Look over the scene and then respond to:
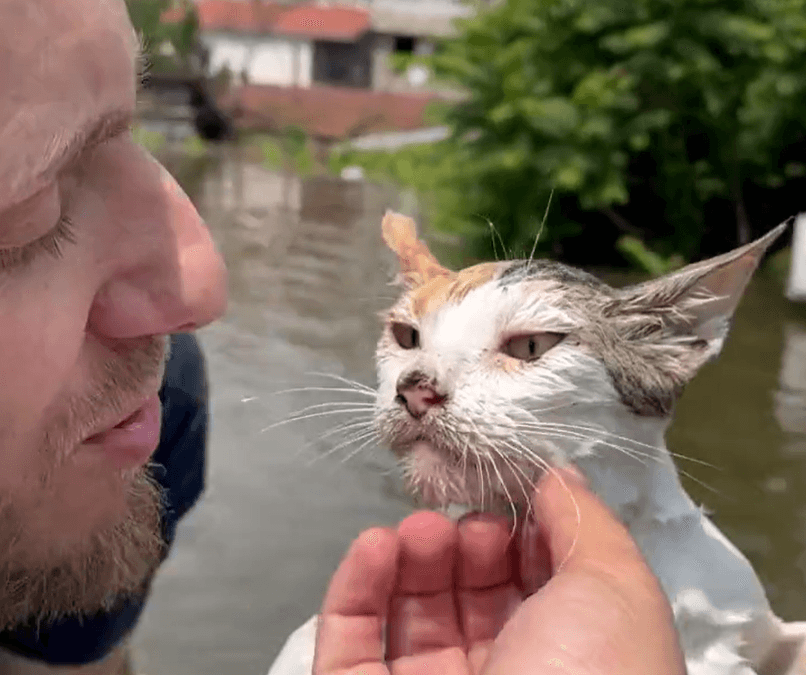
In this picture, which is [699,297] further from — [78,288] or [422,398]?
[78,288]

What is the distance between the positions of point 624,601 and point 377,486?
52.5 inches

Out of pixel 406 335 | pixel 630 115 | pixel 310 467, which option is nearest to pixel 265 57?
pixel 630 115

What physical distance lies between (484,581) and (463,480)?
0.10m

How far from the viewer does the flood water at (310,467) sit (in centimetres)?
157

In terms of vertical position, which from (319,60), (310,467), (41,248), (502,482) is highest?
(41,248)

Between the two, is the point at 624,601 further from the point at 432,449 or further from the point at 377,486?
the point at 377,486

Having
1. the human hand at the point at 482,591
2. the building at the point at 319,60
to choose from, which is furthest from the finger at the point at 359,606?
the building at the point at 319,60

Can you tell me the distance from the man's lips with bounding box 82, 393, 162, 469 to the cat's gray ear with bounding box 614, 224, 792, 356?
452 millimetres

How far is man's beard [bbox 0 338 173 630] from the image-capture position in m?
0.74

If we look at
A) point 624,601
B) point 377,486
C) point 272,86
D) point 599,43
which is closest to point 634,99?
point 599,43

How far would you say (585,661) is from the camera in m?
0.61

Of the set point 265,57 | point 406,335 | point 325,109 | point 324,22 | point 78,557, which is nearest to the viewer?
point 78,557

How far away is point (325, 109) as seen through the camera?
7910 mm

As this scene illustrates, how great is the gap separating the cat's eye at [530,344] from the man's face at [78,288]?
0.27 m
